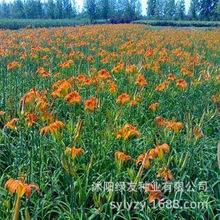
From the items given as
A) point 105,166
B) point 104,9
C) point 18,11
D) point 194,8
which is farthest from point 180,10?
point 105,166

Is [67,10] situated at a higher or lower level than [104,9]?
higher

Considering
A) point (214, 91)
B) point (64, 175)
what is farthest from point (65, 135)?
point (214, 91)

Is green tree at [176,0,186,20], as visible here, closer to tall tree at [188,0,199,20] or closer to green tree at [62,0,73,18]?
tall tree at [188,0,199,20]

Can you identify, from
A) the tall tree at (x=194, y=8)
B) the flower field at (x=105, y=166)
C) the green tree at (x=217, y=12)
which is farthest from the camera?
the tall tree at (x=194, y=8)

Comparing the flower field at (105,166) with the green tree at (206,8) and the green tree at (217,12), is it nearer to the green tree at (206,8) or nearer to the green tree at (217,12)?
the green tree at (217,12)

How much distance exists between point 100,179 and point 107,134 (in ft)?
1.74

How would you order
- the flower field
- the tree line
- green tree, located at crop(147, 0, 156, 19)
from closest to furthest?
the flower field
the tree line
green tree, located at crop(147, 0, 156, 19)

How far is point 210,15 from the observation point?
61.9 metres

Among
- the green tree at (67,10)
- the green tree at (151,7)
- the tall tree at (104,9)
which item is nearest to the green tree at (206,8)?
the green tree at (151,7)

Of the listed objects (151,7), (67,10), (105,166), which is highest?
(151,7)

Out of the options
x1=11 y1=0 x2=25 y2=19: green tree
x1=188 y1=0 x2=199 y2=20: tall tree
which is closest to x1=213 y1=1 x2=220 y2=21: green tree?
x1=188 y1=0 x2=199 y2=20: tall tree

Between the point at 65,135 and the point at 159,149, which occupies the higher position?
the point at 159,149

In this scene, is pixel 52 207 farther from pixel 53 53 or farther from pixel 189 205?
pixel 53 53

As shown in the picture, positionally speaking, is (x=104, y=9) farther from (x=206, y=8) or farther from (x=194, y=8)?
(x=206, y=8)
